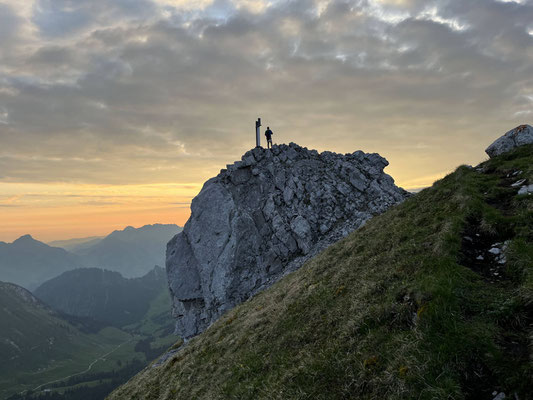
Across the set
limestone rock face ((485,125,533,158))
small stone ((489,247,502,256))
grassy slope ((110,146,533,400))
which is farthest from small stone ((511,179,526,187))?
limestone rock face ((485,125,533,158))

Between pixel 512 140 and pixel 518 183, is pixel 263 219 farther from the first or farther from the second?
pixel 518 183

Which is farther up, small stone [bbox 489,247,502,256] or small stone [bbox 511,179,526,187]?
small stone [bbox 511,179,526,187]

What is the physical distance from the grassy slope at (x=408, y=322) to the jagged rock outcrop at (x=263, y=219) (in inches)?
1017

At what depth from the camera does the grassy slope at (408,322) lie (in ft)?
24.3

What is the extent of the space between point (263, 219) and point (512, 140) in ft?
115

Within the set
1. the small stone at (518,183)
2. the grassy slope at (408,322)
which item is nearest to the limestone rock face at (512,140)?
the grassy slope at (408,322)

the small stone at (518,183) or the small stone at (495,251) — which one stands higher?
the small stone at (518,183)

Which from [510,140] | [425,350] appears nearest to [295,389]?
[425,350]

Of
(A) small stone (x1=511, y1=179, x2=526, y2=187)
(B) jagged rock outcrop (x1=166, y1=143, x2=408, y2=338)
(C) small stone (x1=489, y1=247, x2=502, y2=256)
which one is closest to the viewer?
(C) small stone (x1=489, y1=247, x2=502, y2=256)

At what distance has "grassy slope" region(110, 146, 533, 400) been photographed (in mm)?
7414

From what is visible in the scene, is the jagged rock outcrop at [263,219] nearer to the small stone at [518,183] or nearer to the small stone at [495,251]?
the small stone at [518,183]

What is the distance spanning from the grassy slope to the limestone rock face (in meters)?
2.66

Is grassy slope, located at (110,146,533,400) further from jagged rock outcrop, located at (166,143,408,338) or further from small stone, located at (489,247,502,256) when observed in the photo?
jagged rock outcrop, located at (166,143,408,338)

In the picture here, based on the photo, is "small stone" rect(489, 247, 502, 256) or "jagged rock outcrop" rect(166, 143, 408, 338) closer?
"small stone" rect(489, 247, 502, 256)
